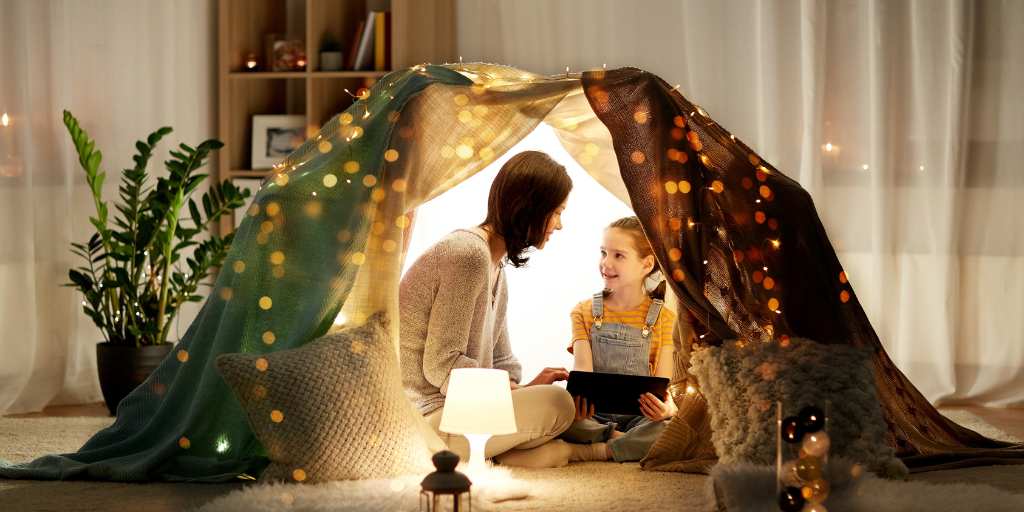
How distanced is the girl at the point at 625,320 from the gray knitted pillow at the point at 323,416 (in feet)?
2.43

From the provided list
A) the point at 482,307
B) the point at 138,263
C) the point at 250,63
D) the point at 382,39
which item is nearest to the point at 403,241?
the point at 482,307

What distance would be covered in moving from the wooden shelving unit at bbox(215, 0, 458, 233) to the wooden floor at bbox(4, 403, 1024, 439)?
0.90m

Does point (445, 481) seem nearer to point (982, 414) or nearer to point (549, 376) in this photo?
point (549, 376)

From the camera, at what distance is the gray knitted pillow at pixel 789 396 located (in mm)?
2736

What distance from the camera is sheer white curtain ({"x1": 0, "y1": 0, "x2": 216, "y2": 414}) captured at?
4.25m

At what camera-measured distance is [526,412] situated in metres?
3.04

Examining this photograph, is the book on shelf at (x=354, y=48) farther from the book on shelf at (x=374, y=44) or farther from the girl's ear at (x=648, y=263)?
the girl's ear at (x=648, y=263)

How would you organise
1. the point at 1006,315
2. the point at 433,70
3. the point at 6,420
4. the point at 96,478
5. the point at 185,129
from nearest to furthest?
the point at 96,478 → the point at 433,70 → the point at 6,420 → the point at 1006,315 → the point at 185,129

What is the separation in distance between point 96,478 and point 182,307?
1917 mm

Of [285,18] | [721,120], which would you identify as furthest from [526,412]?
[285,18]

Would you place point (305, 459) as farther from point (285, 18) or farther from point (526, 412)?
point (285, 18)

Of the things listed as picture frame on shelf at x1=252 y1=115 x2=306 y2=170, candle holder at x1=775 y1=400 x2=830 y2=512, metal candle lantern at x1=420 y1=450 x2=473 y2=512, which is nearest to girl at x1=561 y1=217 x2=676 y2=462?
candle holder at x1=775 y1=400 x2=830 y2=512

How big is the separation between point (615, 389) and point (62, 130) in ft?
8.00

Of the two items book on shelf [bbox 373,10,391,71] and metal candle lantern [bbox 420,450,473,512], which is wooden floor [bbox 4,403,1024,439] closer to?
book on shelf [bbox 373,10,391,71]
